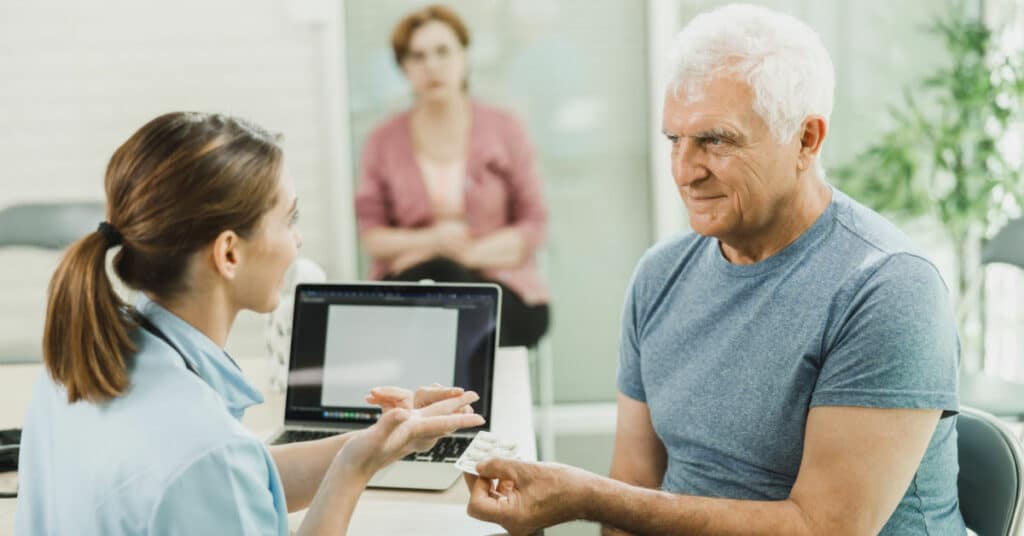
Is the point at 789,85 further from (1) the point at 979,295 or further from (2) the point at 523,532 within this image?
(1) the point at 979,295

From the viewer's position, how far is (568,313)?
3.37 meters

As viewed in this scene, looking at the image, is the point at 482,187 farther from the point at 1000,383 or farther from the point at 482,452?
the point at 482,452

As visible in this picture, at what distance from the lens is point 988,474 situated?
1.26 meters

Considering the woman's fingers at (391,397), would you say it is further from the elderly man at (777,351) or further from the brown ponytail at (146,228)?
the brown ponytail at (146,228)

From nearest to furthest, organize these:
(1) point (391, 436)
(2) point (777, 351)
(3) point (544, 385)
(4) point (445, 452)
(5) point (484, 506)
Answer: (1) point (391, 436) < (5) point (484, 506) < (2) point (777, 351) < (4) point (445, 452) < (3) point (544, 385)

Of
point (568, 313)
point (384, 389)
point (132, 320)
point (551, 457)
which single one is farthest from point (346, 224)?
point (132, 320)

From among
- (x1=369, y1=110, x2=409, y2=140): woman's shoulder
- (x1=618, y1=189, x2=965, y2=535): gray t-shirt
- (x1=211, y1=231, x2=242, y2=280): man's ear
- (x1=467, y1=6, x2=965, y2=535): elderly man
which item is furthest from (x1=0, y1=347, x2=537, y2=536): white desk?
(x1=369, y1=110, x2=409, y2=140): woman's shoulder

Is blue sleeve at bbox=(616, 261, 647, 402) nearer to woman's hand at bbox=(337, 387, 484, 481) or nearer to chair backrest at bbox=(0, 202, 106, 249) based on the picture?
woman's hand at bbox=(337, 387, 484, 481)

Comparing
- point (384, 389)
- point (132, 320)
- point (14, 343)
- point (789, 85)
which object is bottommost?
point (14, 343)

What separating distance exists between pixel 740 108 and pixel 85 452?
0.91 meters

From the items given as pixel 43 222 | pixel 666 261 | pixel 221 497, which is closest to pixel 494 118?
pixel 43 222

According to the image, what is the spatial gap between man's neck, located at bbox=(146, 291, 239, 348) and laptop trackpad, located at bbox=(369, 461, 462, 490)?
15.5 inches

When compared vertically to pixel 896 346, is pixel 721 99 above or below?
above

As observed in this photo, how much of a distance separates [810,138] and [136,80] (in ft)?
8.40
